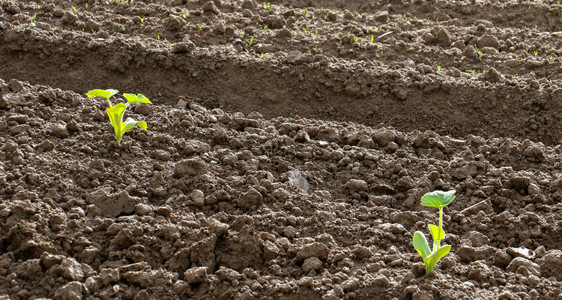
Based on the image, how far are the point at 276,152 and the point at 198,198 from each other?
694 mm

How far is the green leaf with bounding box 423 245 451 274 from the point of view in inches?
93.4

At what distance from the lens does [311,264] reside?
2.51 metres

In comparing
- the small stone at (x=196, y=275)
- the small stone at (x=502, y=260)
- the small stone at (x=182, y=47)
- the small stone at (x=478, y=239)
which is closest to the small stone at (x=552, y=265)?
the small stone at (x=502, y=260)

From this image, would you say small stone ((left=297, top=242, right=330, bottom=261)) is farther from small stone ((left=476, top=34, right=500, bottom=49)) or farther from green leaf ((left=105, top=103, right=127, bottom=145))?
small stone ((left=476, top=34, right=500, bottom=49))

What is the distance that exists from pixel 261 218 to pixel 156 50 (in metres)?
2.21

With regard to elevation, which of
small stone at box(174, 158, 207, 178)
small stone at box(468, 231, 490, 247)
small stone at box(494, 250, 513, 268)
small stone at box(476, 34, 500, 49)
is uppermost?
small stone at box(476, 34, 500, 49)

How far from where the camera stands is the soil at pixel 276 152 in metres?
2.47

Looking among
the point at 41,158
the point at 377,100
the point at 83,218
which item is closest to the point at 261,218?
the point at 83,218

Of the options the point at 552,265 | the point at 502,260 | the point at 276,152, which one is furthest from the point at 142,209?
the point at 552,265

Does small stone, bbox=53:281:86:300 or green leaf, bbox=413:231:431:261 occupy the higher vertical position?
green leaf, bbox=413:231:431:261

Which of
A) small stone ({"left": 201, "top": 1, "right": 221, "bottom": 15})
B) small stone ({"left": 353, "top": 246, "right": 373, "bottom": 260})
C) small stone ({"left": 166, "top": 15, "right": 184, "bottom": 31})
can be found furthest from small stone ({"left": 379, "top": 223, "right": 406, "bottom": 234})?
small stone ({"left": 201, "top": 1, "right": 221, "bottom": 15})

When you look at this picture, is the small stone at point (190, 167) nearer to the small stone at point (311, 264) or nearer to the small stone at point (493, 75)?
the small stone at point (311, 264)

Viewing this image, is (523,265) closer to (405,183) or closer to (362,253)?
(362,253)

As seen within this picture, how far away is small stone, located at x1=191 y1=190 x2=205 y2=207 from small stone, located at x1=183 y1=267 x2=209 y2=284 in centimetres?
50
